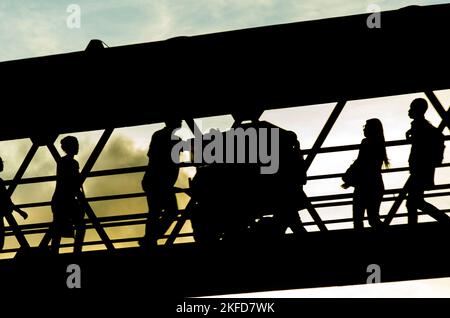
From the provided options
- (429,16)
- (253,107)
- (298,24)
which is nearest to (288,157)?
(253,107)

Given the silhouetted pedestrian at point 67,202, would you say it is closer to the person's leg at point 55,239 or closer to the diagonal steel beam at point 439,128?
the person's leg at point 55,239

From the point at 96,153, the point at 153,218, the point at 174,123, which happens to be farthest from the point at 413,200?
the point at 96,153

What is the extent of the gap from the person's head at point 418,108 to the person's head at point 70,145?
3862mm

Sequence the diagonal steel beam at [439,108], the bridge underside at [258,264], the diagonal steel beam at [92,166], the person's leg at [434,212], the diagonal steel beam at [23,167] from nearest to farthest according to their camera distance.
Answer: the bridge underside at [258,264]
the diagonal steel beam at [439,108]
the person's leg at [434,212]
the diagonal steel beam at [92,166]
the diagonal steel beam at [23,167]

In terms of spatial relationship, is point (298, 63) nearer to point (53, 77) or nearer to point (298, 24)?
point (298, 24)

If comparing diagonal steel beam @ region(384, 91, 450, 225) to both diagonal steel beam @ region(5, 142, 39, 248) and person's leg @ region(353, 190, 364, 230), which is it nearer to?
person's leg @ region(353, 190, 364, 230)

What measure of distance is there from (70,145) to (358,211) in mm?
3411

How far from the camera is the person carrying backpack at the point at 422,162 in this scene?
24.5 feet

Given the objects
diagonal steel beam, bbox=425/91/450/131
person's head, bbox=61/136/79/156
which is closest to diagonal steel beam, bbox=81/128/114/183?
person's head, bbox=61/136/79/156

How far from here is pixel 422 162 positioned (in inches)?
298

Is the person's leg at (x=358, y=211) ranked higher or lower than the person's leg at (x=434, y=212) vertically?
higher

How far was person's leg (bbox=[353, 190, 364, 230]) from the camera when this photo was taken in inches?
308

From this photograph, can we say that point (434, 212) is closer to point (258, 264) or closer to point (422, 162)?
point (422, 162)

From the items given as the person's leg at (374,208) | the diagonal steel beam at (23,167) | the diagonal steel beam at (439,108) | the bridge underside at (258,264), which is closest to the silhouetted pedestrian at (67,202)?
the diagonal steel beam at (23,167)
